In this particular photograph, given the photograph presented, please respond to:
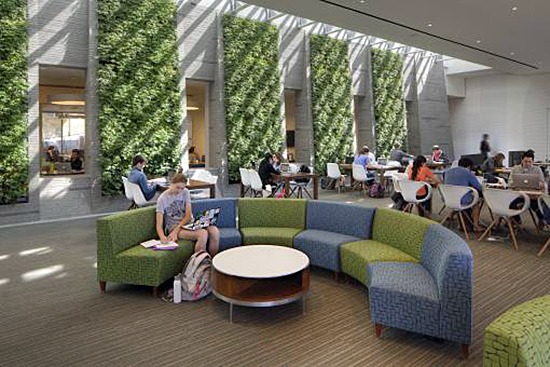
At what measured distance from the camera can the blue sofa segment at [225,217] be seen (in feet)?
15.4

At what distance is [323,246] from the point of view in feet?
14.4

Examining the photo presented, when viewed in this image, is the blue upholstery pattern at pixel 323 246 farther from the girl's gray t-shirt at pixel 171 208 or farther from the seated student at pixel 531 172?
the seated student at pixel 531 172

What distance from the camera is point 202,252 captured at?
13.4 ft

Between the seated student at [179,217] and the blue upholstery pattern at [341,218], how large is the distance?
4.14 feet

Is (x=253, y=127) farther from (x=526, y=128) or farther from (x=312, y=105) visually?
(x=526, y=128)

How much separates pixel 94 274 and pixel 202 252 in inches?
61.8

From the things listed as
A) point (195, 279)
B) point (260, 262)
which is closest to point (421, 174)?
point (260, 262)

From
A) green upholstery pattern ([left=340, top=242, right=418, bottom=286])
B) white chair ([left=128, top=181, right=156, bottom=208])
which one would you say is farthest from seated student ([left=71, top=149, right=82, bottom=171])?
green upholstery pattern ([left=340, top=242, right=418, bottom=286])

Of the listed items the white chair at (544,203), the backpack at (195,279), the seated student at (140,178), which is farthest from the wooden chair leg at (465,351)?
the seated student at (140,178)

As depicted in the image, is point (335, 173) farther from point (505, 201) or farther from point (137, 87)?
point (505, 201)

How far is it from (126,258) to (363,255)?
2.34m

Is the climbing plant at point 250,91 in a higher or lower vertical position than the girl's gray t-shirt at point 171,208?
higher

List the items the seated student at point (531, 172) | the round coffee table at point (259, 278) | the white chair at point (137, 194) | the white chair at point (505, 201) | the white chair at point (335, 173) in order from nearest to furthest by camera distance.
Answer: the round coffee table at point (259, 278)
the white chair at point (505, 201)
the seated student at point (531, 172)
the white chair at point (137, 194)
the white chair at point (335, 173)

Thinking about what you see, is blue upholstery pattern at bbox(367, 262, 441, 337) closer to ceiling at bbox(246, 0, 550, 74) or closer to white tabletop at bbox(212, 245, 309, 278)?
white tabletop at bbox(212, 245, 309, 278)
